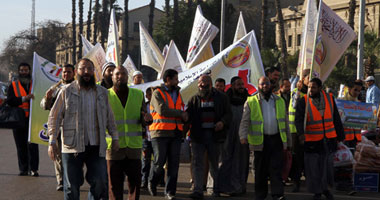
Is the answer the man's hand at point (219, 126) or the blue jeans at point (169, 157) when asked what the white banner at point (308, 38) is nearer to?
the man's hand at point (219, 126)

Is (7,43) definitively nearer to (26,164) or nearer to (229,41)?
(229,41)

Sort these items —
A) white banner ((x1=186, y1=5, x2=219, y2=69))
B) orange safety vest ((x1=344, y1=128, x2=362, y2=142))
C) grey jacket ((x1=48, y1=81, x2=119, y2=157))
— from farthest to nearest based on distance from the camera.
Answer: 1. white banner ((x1=186, y1=5, x2=219, y2=69))
2. orange safety vest ((x1=344, y1=128, x2=362, y2=142))
3. grey jacket ((x1=48, y1=81, x2=119, y2=157))

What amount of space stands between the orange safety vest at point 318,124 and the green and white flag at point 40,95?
441 centimetres

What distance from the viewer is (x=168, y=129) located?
9805 mm

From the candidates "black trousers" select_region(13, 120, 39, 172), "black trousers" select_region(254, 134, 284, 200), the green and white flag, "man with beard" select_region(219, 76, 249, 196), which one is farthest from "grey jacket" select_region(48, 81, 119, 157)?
"black trousers" select_region(13, 120, 39, 172)

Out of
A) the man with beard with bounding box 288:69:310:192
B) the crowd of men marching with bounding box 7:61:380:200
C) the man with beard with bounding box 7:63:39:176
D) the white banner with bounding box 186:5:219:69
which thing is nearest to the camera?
the crowd of men marching with bounding box 7:61:380:200

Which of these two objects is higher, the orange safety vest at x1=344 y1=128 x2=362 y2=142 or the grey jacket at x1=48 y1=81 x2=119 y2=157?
the grey jacket at x1=48 y1=81 x2=119 y2=157

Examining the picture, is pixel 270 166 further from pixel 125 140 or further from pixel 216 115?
pixel 125 140

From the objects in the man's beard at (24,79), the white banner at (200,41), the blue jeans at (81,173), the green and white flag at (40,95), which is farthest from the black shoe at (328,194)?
the white banner at (200,41)

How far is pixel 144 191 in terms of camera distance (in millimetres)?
10750

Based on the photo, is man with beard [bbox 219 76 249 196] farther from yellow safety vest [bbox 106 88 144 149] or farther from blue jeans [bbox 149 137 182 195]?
yellow safety vest [bbox 106 88 144 149]

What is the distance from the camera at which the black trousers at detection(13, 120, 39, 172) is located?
12188mm

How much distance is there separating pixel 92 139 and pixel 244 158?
4.14 m

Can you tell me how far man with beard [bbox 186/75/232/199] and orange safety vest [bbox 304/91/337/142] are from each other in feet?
3.84
